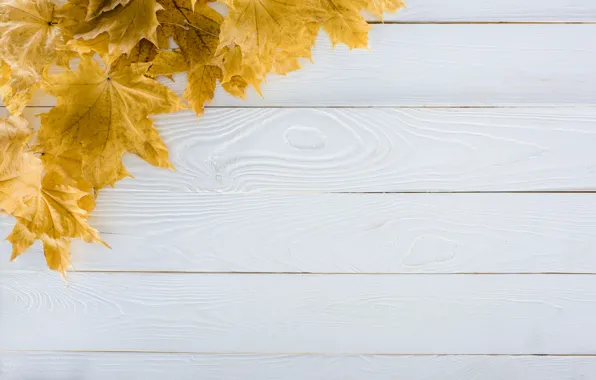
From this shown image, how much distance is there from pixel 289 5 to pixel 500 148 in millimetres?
395

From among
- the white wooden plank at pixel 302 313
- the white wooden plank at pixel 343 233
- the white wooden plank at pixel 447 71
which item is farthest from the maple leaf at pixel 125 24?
the white wooden plank at pixel 302 313

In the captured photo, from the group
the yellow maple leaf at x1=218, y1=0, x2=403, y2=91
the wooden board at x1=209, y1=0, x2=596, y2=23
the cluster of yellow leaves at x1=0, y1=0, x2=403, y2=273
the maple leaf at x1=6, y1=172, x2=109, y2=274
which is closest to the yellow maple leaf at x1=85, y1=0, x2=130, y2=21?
the cluster of yellow leaves at x1=0, y1=0, x2=403, y2=273

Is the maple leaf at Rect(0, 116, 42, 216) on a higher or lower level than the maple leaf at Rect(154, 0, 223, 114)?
lower

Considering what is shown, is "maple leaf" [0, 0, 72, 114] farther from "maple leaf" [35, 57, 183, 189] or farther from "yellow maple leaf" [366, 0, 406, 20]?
"yellow maple leaf" [366, 0, 406, 20]

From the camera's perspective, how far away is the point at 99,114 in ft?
2.20

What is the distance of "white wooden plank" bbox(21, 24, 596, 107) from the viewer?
2.48ft

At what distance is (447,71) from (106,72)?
1.66 ft

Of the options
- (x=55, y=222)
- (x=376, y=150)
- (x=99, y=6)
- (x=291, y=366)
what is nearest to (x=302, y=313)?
(x=291, y=366)

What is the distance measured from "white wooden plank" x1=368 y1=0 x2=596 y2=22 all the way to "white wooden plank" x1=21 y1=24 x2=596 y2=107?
0.04ft

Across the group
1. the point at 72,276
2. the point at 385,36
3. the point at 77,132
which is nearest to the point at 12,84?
the point at 77,132

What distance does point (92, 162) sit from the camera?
699mm

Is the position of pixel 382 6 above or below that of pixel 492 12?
below

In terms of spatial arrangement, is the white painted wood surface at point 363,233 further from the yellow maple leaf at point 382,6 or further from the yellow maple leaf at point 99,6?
the yellow maple leaf at point 99,6

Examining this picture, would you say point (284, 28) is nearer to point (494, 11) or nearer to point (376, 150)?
point (376, 150)
